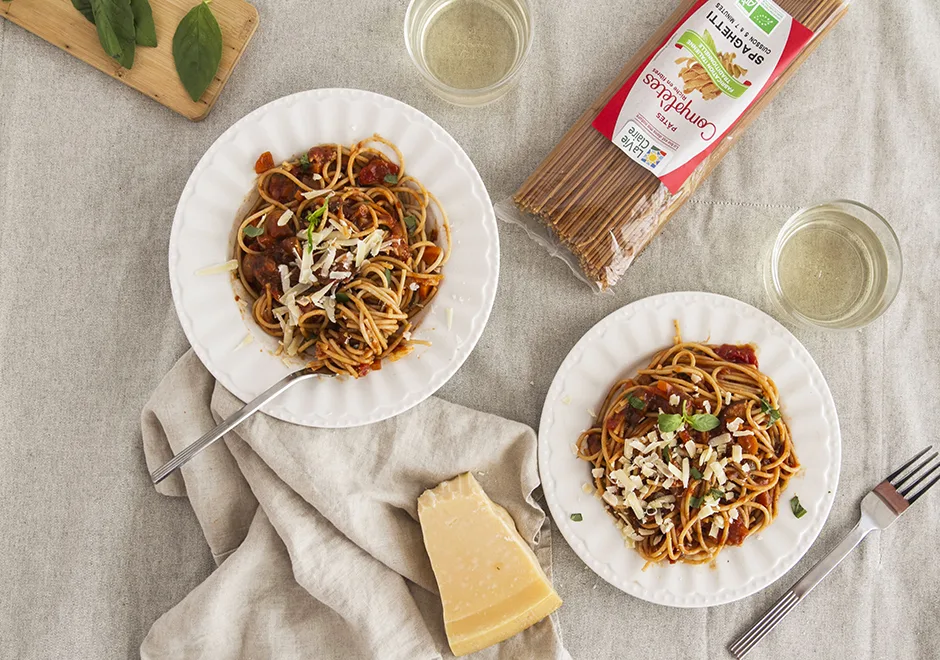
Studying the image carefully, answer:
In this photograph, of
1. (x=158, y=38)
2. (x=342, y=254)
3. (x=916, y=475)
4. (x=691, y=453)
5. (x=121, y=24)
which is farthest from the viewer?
(x=916, y=475)

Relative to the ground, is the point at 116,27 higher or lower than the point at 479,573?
higher

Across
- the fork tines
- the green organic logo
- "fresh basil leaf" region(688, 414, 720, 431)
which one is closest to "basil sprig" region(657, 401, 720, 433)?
"fresh basil leaf" region(688, 414, 720, 431)

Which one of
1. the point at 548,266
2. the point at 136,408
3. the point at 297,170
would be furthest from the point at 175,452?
the point at 548,266

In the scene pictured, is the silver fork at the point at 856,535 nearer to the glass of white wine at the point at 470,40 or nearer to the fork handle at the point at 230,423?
the fork handle at the point at 230,423

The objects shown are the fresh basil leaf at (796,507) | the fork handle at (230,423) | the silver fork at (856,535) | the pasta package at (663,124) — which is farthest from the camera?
the silver fork at (856,535)

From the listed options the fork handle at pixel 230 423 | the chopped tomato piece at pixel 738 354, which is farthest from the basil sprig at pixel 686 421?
the fork handle at pixel 230 423

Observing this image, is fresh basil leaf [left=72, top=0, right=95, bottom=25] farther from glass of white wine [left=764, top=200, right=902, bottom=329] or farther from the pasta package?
glass of white wine [left=764, top=200, right=902, bottom=329]

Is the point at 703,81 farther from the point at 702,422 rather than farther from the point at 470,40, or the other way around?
the point at 702,422

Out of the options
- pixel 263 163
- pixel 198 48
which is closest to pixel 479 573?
pixel 263 163
